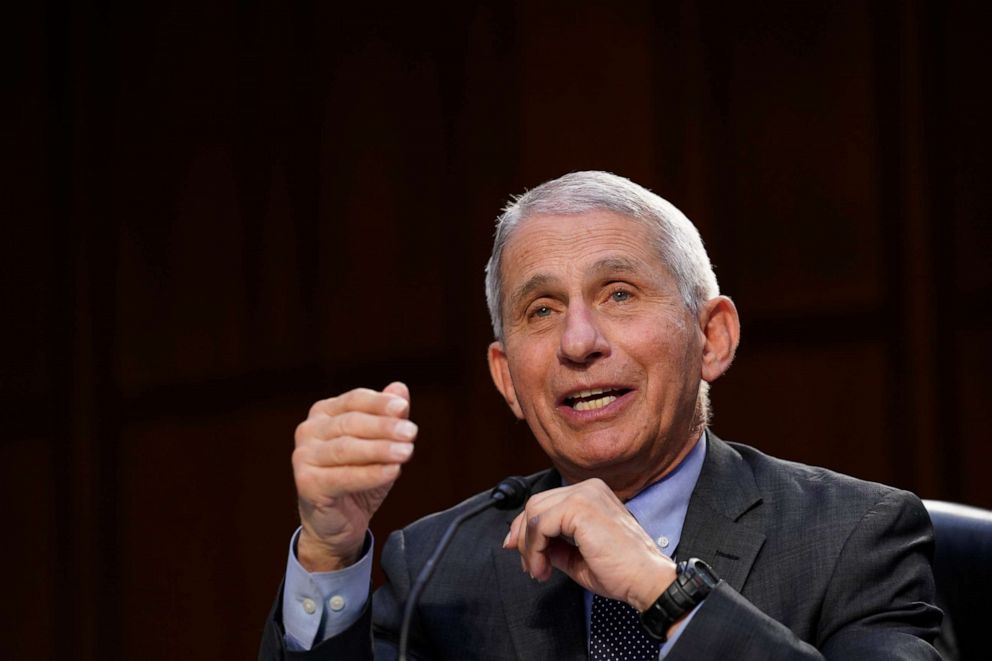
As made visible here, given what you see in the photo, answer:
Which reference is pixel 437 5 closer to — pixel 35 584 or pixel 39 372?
pixel 39 372

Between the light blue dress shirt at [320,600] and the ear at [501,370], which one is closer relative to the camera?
the light blue dress shirt at [320,600]

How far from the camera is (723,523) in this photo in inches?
72.9

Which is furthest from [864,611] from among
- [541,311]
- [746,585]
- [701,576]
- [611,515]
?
[541,311]

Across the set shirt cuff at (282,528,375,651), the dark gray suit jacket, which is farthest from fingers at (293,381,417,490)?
the dark gray suit jacket

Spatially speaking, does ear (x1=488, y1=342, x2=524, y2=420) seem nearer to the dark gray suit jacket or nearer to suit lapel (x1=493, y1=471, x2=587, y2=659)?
the dark gray suit jacket

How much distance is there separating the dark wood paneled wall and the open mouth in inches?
44.3

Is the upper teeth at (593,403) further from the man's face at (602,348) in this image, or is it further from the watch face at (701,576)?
the watch face at (701,576)

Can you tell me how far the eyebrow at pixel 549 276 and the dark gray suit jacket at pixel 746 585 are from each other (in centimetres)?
31

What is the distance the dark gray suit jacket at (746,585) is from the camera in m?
1.61

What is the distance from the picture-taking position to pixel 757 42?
2926mm

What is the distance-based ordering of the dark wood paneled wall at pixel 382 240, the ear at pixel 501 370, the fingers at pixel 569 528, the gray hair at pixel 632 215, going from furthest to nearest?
the dark wood paneled wall at pixel 382 240
the ear at pixel 501 370
the gray hair at pixel 632 215
the fingers at pixel 569 528

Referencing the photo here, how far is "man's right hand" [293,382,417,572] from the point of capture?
150cm

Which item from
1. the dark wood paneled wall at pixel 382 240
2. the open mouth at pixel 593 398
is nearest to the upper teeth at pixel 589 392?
the open mouth at pixel 593 398

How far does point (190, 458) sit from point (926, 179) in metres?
2.08
